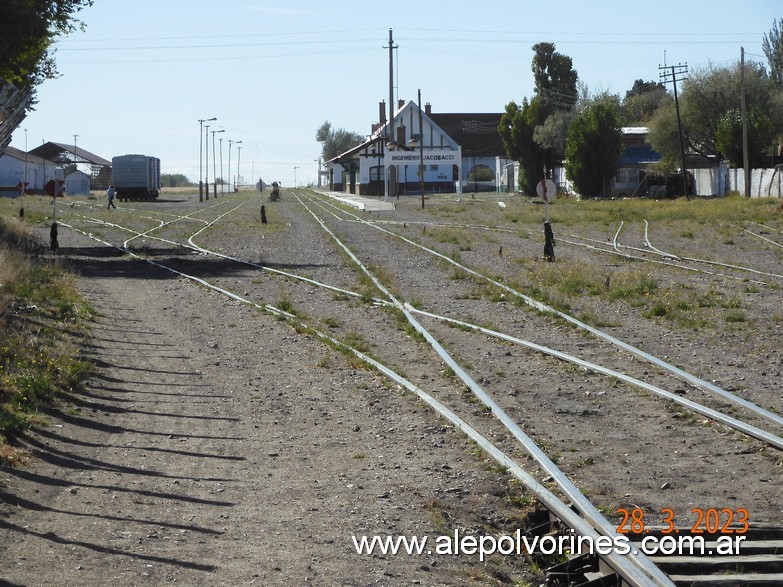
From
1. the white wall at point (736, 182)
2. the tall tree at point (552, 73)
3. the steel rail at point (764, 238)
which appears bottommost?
the steel rail at point (764, 238)

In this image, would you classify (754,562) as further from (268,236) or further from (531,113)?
(531,113)

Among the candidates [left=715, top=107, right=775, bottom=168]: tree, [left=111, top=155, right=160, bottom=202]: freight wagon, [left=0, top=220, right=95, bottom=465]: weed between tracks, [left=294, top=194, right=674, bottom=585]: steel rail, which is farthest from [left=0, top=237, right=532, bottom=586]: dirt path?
[left=111, top=155, right=160, bottom=202]: freight wagon

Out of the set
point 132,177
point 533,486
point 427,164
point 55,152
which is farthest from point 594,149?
point 55,152

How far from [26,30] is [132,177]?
212ft

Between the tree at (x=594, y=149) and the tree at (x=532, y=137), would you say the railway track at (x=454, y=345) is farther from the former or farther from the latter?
the tree at (x=532, y=137)

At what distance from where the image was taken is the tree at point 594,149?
220ft

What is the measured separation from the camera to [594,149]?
68.1 m

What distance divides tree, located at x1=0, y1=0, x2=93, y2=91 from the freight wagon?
53.5m

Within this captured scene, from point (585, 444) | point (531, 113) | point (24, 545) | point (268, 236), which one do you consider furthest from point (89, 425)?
point (531, 113)

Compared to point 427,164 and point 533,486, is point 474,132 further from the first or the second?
point 533,486

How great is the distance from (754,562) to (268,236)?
31.6 meters

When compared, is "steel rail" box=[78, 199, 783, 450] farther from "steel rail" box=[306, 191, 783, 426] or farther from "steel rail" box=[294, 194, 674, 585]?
"steel rail" box=[294, 194, 674, 585]

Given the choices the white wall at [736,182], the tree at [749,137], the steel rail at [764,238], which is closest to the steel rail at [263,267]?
the steel rail at [764,238]

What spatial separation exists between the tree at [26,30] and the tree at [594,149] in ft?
132
